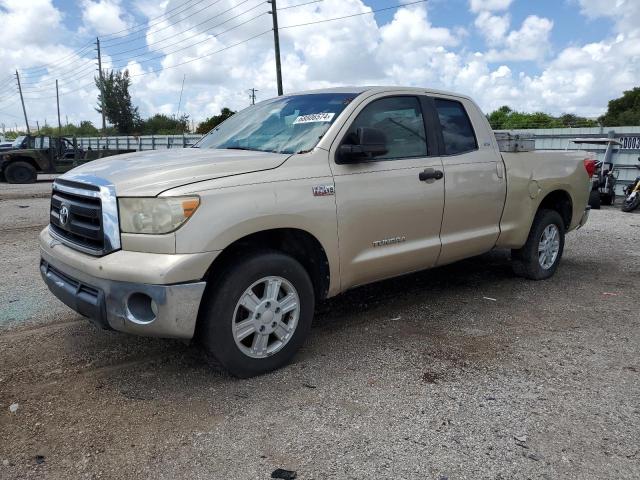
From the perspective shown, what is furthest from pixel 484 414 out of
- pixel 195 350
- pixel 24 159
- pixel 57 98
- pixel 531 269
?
pixel 57 98

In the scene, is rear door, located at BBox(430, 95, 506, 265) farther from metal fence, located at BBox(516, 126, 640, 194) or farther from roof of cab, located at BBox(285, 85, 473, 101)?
metal fence, located at BBox(516, 126, 640, 194)

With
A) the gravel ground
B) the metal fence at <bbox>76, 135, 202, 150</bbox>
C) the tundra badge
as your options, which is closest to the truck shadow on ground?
the gravel ground

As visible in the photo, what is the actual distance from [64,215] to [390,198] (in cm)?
223

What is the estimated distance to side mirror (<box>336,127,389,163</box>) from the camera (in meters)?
3.74

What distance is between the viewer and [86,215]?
333 cm

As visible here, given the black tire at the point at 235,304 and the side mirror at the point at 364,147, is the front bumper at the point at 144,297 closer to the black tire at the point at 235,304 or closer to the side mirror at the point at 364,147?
the black tire at the point at 235,304

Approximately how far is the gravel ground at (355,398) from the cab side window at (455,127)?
4.71ft

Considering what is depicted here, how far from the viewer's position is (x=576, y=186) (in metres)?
6.09

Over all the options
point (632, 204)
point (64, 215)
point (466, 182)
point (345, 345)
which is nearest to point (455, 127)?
point (466, 182)

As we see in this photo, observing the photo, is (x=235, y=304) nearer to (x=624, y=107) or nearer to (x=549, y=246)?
(x=549, y=246)

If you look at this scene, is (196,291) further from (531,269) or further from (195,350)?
(531,269)

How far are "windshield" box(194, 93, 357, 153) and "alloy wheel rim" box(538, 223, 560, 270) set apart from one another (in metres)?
2.89

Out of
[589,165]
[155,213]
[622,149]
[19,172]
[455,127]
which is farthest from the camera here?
[19,172]

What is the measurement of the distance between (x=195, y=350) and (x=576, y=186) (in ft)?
14.7
